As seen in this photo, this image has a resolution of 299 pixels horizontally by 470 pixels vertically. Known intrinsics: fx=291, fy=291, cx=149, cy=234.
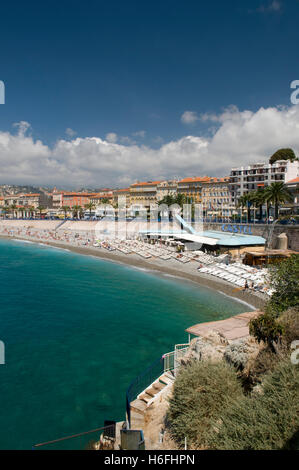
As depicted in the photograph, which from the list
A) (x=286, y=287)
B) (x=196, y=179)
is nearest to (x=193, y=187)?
(x=196, y=179)

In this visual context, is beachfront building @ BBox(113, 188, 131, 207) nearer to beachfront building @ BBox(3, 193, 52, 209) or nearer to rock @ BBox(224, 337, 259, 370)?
beachfront building @ BBox(3, 193, 52, 209)

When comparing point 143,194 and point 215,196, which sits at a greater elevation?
point 143,194

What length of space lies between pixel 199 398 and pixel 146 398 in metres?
3.10

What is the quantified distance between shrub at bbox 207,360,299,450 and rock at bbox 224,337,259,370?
71.9 inches

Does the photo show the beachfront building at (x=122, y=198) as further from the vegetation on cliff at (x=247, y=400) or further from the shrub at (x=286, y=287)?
the vegetation on cliff at (x=247, y=400)

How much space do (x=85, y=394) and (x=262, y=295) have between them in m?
17.5

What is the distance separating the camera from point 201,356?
30.8 ft

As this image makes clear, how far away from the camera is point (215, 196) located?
334 feet

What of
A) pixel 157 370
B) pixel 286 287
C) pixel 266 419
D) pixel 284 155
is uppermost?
pixel 284 155

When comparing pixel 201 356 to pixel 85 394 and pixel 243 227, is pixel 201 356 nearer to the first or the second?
pixel 85 394

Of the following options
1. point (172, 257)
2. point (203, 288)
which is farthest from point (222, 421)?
point (172, 257)

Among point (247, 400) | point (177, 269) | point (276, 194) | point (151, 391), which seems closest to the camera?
point (247, 400)

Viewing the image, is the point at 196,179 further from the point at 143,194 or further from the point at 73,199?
the point at 73,199
